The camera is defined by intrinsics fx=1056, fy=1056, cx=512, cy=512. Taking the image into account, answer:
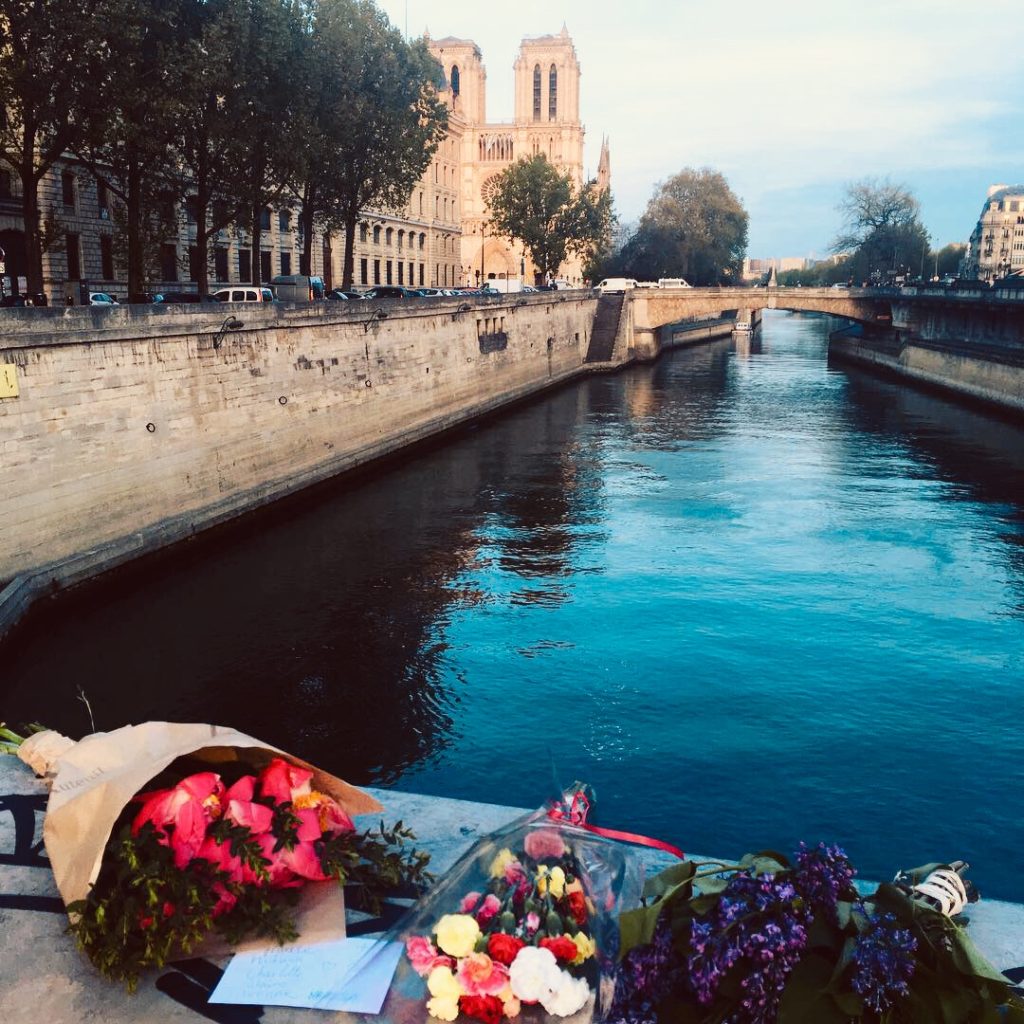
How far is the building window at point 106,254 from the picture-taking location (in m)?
37.2

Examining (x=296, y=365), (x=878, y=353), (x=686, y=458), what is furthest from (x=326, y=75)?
(x=878, y=353)

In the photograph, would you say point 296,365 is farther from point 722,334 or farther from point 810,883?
point 722,334

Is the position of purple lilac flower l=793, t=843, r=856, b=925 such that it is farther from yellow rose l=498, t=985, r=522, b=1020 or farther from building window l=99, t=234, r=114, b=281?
building window l=99, t=234, r=114, b=281

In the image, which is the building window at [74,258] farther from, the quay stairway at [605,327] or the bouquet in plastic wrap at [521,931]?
the bouquet in plastic wrap at [521,931]

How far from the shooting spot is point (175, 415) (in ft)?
65.9

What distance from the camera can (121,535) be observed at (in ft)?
59.2

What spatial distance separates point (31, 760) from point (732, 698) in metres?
9.10

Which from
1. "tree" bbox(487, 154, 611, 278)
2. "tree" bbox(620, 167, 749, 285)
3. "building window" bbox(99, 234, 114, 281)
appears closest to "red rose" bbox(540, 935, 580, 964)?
"building window" bbox(99, 234, 114, 281)

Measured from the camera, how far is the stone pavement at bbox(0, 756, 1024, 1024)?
3703 millimetres

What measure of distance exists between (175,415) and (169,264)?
75.6ft

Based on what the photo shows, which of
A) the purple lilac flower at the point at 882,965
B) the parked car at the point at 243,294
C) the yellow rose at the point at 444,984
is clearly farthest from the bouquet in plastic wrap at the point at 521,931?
the parked car at the point at 243,294

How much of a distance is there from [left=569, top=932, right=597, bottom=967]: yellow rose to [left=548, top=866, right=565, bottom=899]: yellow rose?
0.48 ft

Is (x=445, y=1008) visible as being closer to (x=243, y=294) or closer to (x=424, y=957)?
(x=424, y=957)

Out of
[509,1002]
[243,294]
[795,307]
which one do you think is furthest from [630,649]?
[795,307]
